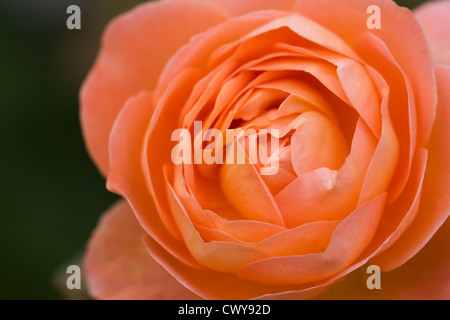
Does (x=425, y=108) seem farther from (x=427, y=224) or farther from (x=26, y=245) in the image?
(x=26, y=245)

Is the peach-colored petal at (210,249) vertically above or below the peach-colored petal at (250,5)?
below

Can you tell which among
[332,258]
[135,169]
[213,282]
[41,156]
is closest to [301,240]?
[332,258]

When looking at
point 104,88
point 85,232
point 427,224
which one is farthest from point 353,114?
point 85,232

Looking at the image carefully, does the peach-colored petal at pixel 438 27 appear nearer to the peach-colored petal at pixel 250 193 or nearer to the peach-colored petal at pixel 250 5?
the peach-colored petal at pixel 250 5

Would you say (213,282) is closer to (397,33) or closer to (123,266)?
(123,266)

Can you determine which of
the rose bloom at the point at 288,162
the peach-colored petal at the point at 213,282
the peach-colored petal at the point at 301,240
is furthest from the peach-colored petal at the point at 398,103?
the peach-colored petal at the point at 213,282

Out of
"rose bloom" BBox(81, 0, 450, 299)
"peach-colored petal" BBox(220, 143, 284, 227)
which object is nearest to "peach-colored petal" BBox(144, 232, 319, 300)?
"rose bloom" BBox(81, 0, 450, 299)
